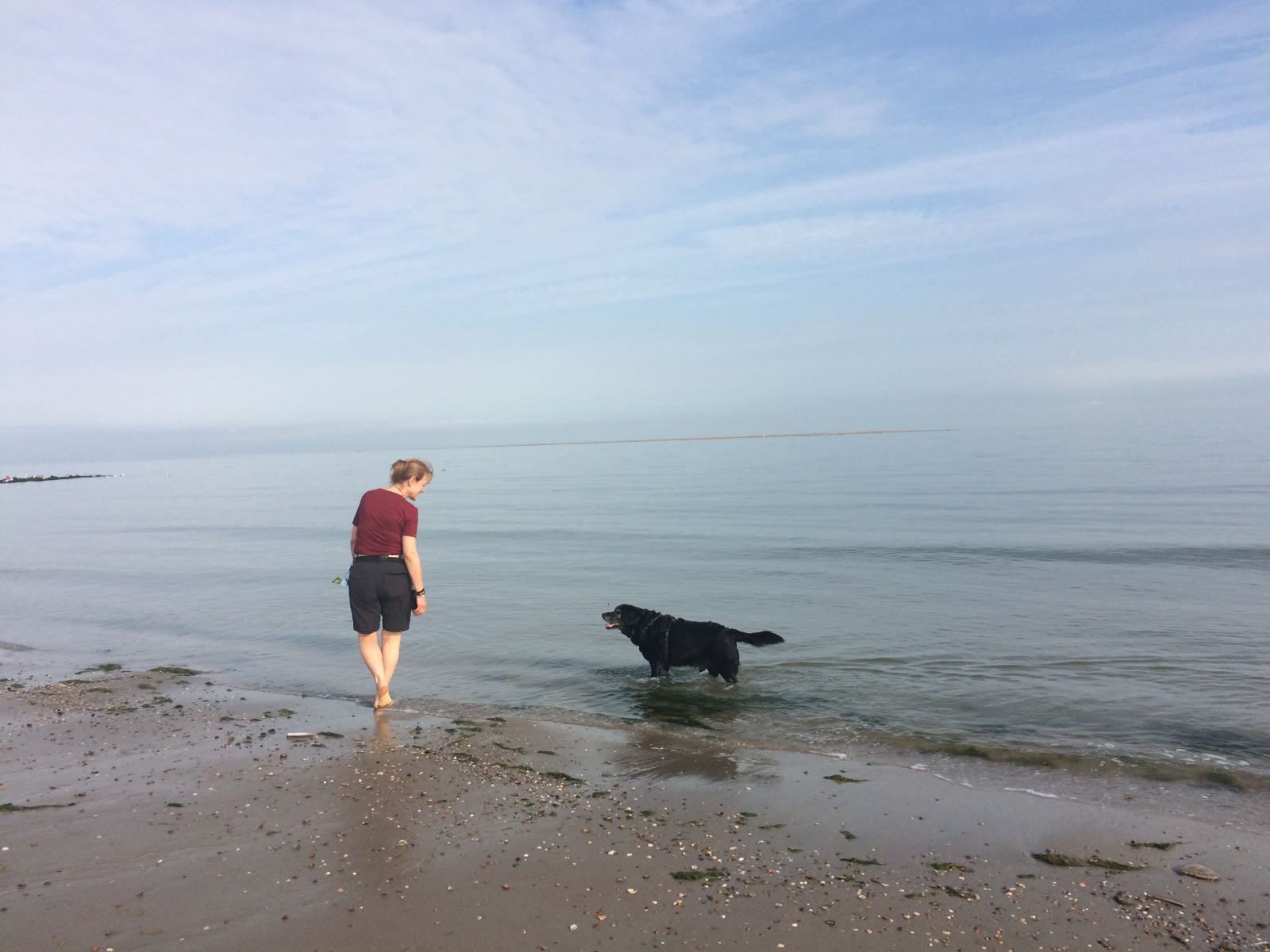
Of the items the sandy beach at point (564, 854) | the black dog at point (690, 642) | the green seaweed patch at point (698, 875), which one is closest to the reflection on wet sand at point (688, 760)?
the sandy beach at point (564, 854)

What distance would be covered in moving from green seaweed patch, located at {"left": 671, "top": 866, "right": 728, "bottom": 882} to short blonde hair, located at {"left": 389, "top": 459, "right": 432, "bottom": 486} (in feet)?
13.1

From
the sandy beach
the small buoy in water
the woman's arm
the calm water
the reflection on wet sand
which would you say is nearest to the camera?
the sandy beach

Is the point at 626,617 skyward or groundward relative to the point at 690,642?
skyward

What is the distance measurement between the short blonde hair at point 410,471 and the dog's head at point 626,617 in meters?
3.18

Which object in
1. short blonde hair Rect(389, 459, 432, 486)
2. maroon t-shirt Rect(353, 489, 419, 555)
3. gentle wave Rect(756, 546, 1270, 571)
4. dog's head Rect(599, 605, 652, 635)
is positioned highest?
short blonde hair Rect(389, 459, 432, 486)

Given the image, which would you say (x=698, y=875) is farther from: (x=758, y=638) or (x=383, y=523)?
(x=758, y=638)

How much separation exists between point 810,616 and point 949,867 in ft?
27.1

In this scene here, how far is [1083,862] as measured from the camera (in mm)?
4512

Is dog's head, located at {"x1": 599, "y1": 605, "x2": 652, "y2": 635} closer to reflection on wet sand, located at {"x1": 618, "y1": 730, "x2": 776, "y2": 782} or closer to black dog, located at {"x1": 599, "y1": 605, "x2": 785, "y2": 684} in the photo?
black dog, located at {"x1": 599, "y1": 605, "x2": 785, "y2": 684}

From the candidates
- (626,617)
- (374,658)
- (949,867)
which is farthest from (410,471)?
(949,867)

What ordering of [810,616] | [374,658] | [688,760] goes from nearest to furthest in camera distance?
[688,760], [374,658], [810,616]

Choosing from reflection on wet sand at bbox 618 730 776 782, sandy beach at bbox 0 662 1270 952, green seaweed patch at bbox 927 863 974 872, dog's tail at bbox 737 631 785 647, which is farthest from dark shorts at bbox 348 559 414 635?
green seaweed patch at bbox 927 863 974 872

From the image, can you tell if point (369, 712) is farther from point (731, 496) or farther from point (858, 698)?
point (731, 496)

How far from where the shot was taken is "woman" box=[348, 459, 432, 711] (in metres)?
7.03
